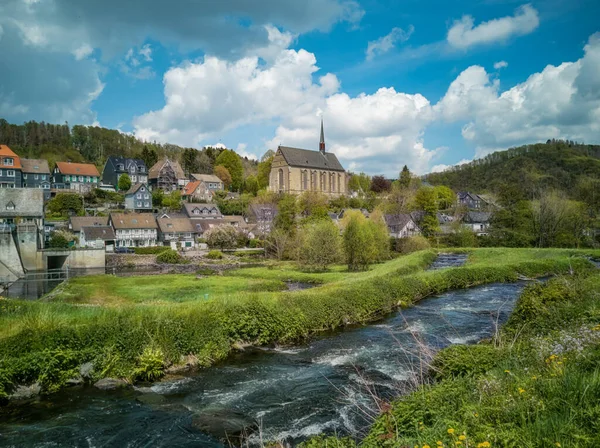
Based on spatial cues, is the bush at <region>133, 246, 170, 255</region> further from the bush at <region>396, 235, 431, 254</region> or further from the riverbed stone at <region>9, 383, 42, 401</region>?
the riverbed stone at <region>9, 383, 42, 401</region>

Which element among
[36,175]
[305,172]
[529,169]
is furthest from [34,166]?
[529,169]

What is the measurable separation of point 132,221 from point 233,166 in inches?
2221

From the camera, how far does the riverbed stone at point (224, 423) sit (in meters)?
11.0

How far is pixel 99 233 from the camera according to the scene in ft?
236

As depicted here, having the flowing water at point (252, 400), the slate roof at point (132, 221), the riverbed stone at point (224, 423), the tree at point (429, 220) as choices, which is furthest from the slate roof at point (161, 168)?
the riverbed stone at point (224, 423)

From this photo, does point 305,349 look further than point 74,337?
Yes

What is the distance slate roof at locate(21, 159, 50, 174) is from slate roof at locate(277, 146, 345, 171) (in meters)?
60.9

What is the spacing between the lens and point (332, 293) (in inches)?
988

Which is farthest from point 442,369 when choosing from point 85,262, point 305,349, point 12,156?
Result: point 12,156

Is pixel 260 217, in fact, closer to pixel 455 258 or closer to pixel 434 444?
pixel 455 258

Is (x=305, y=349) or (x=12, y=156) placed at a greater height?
(x=12, y=156)

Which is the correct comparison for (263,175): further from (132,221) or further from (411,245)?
(411,245)

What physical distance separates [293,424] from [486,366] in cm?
578

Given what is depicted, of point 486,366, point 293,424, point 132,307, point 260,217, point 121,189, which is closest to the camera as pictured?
point 486,366
